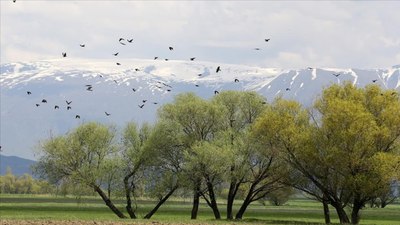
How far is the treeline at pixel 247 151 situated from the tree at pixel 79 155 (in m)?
0.14

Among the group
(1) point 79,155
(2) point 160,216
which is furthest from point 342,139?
(2) point 160,216

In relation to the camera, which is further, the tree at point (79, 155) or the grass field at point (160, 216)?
the tree at point (79, 155)

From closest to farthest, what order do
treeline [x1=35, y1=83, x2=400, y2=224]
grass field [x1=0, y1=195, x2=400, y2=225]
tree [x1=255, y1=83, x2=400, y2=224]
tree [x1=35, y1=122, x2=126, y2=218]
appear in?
grass field [x1=0, y1=195, x2=400, y2=225], tree [x1=255, y1=83, x2=400, y2=224], treeline [x1=35, y1=83, x2=400, y2=224], tree [x1=35, y1=122, x2=126, y2=218]

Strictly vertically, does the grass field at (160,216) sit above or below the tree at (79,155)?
below

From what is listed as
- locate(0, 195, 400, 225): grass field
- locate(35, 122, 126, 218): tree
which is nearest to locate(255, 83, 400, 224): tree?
locate(0, 195, 400, 225): grass field

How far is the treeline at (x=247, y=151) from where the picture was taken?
7256 centimetres

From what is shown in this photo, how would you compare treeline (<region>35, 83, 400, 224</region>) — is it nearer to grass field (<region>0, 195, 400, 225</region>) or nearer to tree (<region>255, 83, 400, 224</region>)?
tree (<region>255, 83, 400, 224</region>)

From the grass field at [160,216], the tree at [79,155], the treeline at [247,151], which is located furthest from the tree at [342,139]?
the tree at [79,155]

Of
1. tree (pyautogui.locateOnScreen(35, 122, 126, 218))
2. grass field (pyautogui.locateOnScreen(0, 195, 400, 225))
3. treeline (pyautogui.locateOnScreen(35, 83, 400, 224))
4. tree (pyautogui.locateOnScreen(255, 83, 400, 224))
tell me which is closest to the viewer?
grass field (pyautogui.locateOnScreen(0, 195, 400, 225))

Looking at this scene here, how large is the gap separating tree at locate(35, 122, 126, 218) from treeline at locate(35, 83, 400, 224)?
0.14 meters

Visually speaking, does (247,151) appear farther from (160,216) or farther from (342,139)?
(160,216)

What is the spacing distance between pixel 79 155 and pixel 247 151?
2411cm

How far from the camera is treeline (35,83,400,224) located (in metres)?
72.6

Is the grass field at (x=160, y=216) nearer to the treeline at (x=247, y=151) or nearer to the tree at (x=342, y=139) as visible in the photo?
the treeline at (x=247, y=151)
